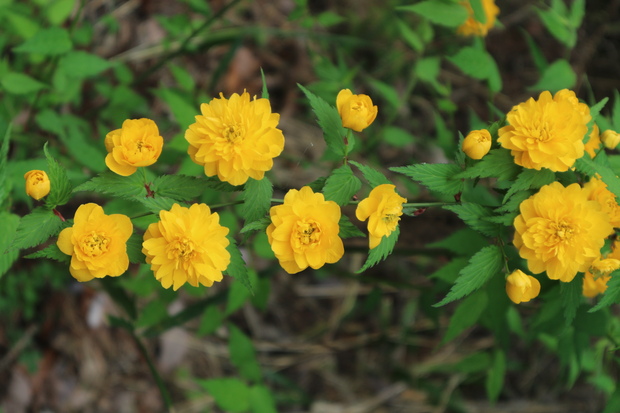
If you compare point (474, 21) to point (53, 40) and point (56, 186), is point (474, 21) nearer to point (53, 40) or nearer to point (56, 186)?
point (53, 40)

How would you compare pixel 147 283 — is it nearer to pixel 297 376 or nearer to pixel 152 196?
pixel 152 196

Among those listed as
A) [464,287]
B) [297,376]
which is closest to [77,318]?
[297,376]

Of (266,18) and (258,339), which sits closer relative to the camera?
(258,339)

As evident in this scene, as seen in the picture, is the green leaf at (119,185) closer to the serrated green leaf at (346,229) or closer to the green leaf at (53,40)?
the serrated green leaf at (346,229)

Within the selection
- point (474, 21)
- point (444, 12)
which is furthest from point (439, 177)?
point (474, 21)

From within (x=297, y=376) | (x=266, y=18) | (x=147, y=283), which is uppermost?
(x=266, y=18)

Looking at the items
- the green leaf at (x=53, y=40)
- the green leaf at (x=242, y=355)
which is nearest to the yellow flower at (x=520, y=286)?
the green leaf at (x=242, y=355)

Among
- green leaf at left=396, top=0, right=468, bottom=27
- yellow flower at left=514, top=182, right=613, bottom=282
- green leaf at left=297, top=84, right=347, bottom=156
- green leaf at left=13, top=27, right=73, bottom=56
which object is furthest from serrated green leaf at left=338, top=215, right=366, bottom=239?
green leaf at left=13, top=27, right=73, bottom=56
